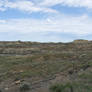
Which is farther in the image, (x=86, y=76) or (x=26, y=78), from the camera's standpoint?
(x=26, y=78)

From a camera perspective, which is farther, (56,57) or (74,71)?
(56,57)

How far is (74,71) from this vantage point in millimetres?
14867

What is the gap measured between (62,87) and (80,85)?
1.31 m

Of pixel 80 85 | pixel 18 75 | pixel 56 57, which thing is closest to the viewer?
pixel 80 85

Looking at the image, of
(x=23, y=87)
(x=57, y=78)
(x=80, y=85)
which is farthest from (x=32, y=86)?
(x=80, y=85)

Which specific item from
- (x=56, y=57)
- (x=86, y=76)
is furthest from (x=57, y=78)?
(x=56, y=57)

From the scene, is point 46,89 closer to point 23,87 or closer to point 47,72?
point 23,87

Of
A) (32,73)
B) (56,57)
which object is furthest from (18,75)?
(56,57)

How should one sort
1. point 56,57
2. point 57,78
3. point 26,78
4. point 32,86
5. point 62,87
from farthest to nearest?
point 56,57 → point 26,78 → point 57,78 → point 32,86 → point 62,87

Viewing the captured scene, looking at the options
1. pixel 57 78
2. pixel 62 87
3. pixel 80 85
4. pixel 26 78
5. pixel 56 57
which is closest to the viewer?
pixel 62 87

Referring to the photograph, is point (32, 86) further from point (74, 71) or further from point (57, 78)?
point (74, 71)

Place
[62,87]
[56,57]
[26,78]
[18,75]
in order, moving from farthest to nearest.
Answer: [56,57] → [18,75] → [26,78] → [62,87]

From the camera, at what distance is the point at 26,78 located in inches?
566

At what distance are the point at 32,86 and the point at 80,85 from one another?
2.88 m
